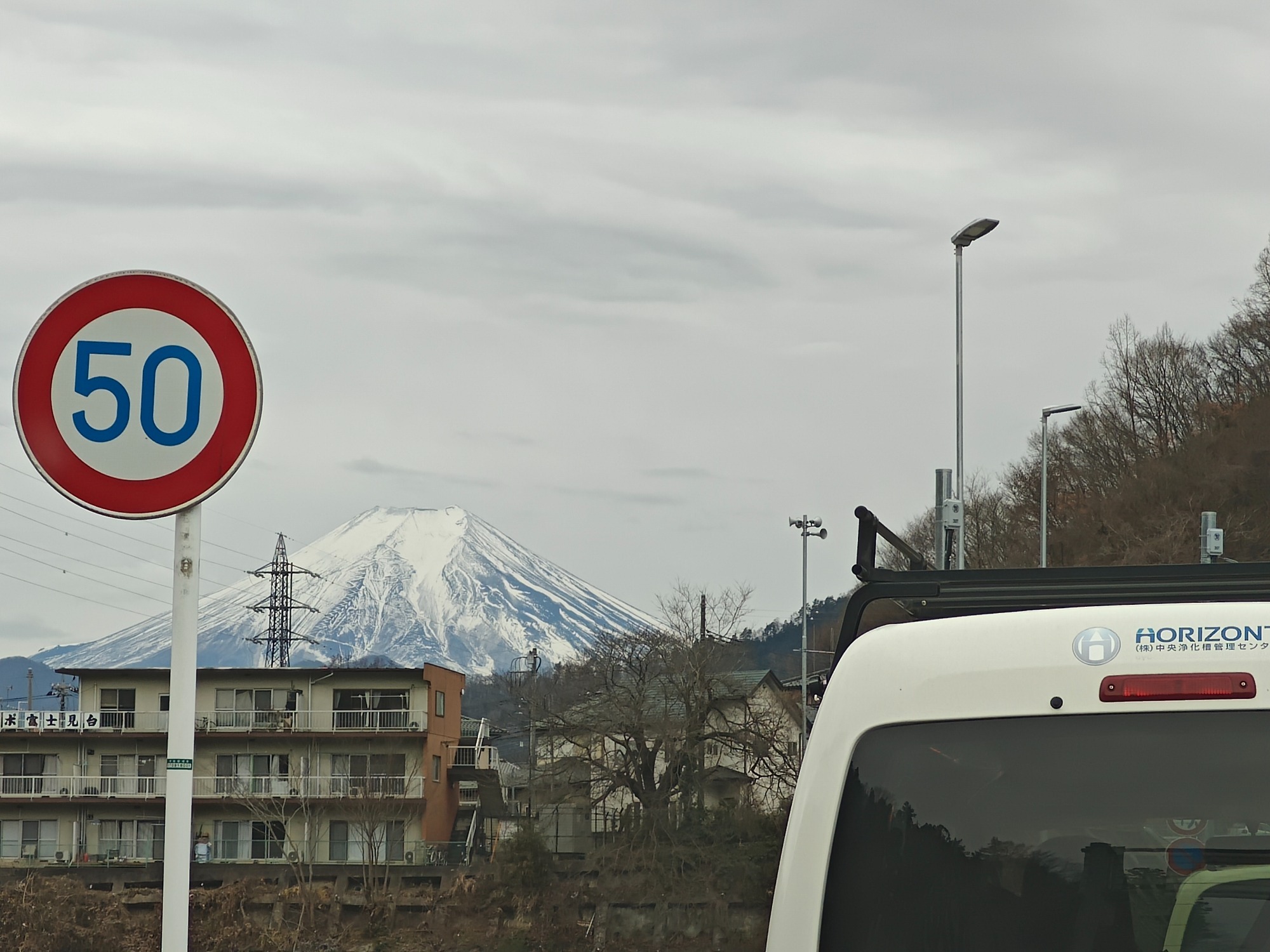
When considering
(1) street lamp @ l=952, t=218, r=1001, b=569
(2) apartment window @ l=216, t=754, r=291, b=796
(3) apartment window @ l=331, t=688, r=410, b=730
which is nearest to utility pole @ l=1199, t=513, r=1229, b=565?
(1) street lamp @ l=952, t=218, r=1001, b=569

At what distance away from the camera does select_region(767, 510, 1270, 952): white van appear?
2881 millimetres

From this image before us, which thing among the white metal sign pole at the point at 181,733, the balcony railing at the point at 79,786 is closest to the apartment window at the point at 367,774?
the balcony railing at the point at 79,786

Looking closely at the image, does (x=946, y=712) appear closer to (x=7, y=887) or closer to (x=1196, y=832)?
(x=1196, y=832)

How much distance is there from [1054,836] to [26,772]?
78.0 meters

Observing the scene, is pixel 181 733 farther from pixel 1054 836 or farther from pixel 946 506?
pixel 946 506

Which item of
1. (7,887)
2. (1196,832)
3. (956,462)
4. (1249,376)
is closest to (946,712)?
(1196,832)

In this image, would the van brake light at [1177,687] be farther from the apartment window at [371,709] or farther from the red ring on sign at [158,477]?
the apartment window at [371,709]

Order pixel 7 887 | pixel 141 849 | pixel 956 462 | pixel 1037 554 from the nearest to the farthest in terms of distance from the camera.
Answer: pixel 956 462 < pixel 7 887 < pixel 141 849 < pixel 1037 554

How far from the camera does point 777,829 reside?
47500 mm

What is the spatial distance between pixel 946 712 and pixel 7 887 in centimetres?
5581

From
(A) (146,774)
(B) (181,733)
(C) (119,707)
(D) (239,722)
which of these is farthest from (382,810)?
(B) (181,733)

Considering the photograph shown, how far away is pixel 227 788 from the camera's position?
7056 cm

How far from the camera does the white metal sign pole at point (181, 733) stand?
4.27m

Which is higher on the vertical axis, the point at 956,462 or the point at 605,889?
the point at 956,462
